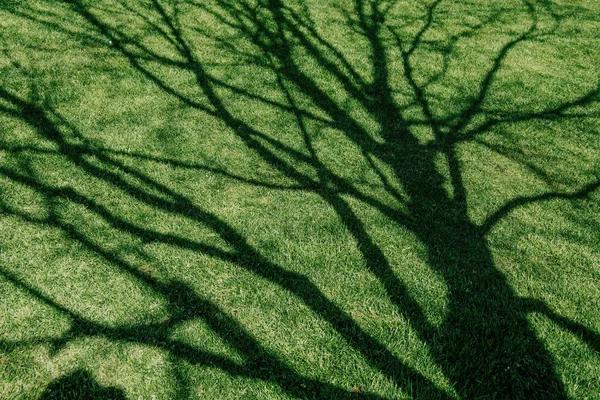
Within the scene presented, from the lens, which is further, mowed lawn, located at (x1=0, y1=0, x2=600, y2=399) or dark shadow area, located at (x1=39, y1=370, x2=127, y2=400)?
mowed lawn, located at (x1=0, y1=0, x2=600, y2=399)

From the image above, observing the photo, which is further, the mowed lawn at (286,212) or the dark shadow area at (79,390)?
the mowed lawn at (286,212)

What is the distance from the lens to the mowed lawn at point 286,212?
3.04 m

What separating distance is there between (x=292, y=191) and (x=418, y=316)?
66.8 inches

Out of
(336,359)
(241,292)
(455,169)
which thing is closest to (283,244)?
(241,292)

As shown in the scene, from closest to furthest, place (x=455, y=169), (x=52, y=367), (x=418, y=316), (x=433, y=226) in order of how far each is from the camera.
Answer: (x=52, y=367)
(x=418, y=316)
(x=433, y=226)
(x=455, y=169)

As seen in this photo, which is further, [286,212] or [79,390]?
[286,212]

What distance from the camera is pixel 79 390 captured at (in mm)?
2771

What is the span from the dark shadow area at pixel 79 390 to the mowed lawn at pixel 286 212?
0.5 inches

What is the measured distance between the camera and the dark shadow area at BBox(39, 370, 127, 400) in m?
2.74

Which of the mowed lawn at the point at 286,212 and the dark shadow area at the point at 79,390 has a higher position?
the mowed lawn at the point at 286,212

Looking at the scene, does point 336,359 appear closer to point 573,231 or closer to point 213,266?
point 213,266

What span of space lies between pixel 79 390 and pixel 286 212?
2.14m

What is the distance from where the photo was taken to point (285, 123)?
529 centimetres

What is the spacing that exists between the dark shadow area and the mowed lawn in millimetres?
12
